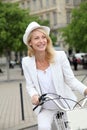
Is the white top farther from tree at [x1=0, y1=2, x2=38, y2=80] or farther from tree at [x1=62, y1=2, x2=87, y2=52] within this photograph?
tree at [x1=62, y1=2, x2=87, y2=52]

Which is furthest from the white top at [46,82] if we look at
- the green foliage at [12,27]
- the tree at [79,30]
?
the tree at [79,30]

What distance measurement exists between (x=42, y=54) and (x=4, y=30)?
32.4 metres

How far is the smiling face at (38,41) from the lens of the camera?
512cm

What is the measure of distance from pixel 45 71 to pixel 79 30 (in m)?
44.5

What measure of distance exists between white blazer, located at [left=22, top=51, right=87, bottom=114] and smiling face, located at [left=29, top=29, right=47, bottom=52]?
0.16 meters

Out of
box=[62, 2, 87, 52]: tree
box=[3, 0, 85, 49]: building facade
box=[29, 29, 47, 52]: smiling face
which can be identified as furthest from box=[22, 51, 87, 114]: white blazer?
box=[3, 0, 85, 49]: building facade

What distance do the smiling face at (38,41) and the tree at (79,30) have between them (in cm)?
4305

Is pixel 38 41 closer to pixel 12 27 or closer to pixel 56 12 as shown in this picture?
pixel 12 27

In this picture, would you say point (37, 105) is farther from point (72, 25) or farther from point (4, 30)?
point (72, 25)

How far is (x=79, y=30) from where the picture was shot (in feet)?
162

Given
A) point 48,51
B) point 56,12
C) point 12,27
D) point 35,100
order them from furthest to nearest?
point 56,12 → point 12,27 → point 48,51 → point 35,100

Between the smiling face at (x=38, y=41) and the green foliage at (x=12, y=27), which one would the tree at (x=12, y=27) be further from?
the smiling face at (x=38, y=41)

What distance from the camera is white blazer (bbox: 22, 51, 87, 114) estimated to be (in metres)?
5.08

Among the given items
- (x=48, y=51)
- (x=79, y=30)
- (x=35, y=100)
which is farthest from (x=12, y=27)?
(x=35, y=100)
